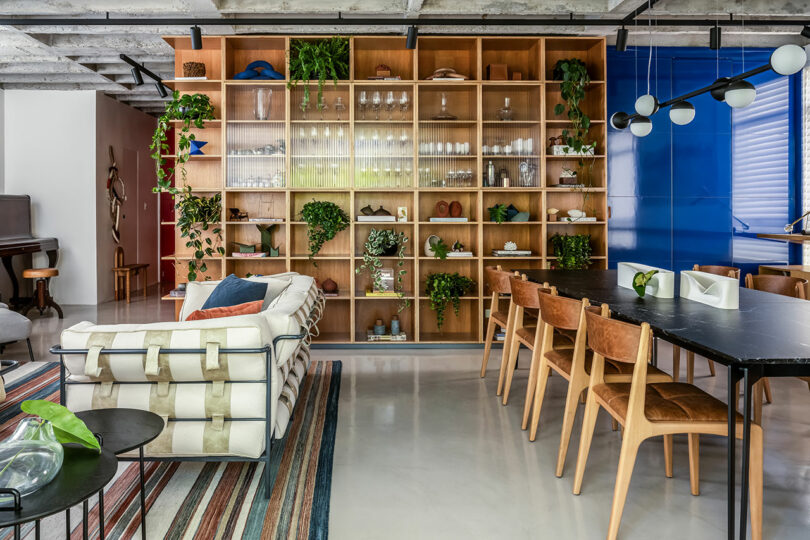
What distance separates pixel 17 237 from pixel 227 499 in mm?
7315

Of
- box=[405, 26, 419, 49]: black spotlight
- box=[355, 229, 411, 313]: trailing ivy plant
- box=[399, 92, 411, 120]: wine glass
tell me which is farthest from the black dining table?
box=[399, 92, 411, 120]: wine glass

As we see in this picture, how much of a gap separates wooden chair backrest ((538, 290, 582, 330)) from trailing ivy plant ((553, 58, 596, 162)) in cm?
326

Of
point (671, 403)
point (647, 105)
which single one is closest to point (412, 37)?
point (647, 105)

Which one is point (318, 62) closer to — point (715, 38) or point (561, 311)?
point (715, 38)

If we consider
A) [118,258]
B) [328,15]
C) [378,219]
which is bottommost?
[118,258]

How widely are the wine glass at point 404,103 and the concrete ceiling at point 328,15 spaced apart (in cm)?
76

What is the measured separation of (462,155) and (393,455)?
3.63 meters

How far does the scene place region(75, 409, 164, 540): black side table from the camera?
1.88m

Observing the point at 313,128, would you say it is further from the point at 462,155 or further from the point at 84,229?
the point at 84,229

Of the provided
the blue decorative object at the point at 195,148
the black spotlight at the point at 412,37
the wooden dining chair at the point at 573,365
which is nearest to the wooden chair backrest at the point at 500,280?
the wooden dining chair at the point at 573,365

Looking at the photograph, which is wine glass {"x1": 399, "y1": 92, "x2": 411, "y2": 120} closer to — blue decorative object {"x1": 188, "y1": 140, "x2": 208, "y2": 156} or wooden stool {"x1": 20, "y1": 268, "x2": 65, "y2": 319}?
blue decorative object {"x1": 188, "y1": 140, "x2": 208, "y2": 156}

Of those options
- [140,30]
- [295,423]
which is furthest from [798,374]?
[140,30]

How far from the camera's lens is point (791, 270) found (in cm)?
629

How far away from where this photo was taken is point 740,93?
12.1ft
